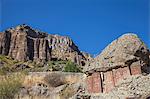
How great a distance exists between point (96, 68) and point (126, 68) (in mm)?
2081

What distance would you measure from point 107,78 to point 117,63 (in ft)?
4.12

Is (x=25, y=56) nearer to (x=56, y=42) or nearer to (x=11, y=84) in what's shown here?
(x=56, y=42)

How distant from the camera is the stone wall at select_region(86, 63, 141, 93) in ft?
65.2

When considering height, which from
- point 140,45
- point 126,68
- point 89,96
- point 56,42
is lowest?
point 89,96

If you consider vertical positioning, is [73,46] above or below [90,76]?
above

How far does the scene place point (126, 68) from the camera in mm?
20016

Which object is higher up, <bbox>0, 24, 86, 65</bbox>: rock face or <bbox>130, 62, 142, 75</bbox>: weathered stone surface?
<bbox>0, 24, 86, 65</bbox>: rock face

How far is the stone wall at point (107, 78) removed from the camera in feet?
65.2

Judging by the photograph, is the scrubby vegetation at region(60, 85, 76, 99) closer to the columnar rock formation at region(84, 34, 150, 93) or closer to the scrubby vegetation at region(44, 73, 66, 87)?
the columnar rock formation at region(84, 34, 150, 93)

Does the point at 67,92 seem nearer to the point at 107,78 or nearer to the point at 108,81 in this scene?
the point at 107,78

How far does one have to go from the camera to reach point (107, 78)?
20875mm

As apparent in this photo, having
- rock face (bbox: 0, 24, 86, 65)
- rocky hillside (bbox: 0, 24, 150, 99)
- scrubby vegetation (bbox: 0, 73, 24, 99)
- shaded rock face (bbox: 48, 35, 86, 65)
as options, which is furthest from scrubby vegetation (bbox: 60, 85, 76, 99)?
shaded rock face (bbox: 48, 35, 86, 65)

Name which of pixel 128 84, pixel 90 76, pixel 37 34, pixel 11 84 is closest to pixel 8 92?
pixel 11 84

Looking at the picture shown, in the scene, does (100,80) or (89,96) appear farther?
(100,80)
